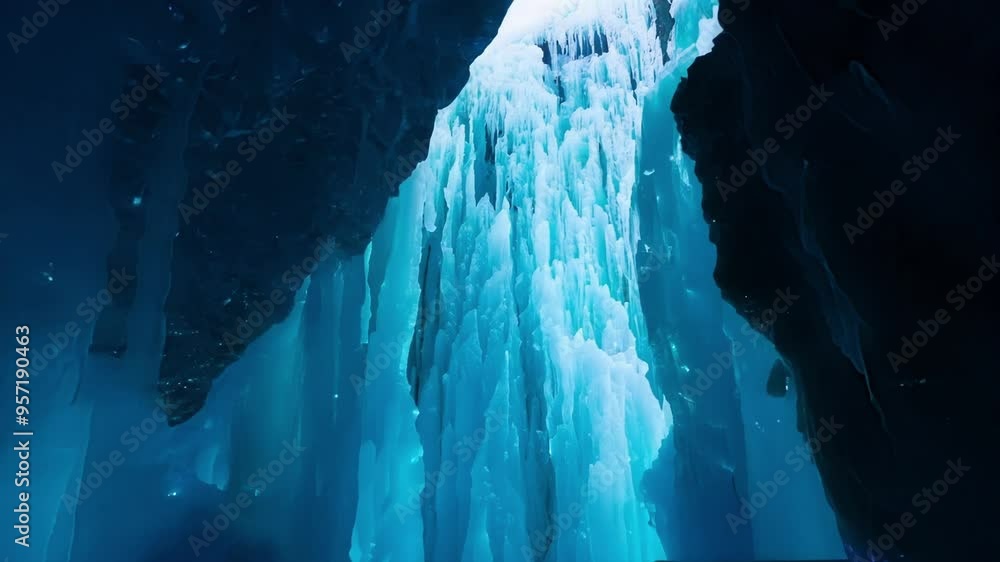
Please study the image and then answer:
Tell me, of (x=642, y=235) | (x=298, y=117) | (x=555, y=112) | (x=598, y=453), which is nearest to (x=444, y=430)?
(x=598, y=453)

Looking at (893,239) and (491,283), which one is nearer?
(893,239)

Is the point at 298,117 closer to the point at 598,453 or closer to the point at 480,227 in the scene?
the point at 480,227

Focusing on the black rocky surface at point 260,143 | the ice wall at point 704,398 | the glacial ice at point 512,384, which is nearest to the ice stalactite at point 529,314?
the glacial ice at point 512,384

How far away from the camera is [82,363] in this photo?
589 cm

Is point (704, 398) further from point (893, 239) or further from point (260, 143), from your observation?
point (260, 143)

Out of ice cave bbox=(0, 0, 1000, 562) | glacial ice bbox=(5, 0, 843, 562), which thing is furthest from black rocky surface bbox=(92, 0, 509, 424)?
glacial ice bbox=(5, 0, 843, 562)

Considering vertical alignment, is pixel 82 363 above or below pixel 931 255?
above

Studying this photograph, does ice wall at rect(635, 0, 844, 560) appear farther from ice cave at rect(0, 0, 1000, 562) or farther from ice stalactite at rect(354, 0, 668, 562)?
ice stalactite at rect(354, 0, 668, 562)

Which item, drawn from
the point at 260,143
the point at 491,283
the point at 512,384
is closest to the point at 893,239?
the point at 260,143

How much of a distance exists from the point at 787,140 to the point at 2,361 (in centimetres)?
735

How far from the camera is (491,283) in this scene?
1443 cm

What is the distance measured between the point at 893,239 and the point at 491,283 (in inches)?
419

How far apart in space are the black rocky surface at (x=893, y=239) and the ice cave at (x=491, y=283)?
0.03 metres

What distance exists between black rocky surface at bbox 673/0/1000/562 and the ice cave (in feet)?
0.09
